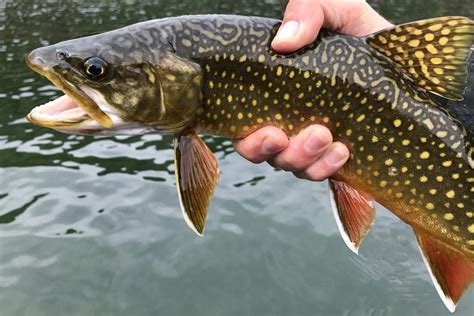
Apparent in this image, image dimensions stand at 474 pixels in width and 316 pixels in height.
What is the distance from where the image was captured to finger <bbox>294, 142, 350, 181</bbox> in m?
3.60

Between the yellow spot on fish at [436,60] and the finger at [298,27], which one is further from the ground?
the finger at [298,27]

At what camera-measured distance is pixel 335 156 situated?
363 cm

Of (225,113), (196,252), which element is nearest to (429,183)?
→ (225,113)

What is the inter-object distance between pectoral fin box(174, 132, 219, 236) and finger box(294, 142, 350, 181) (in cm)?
78

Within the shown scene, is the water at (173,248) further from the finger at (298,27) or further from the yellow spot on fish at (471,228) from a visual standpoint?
the finger at (298,27)

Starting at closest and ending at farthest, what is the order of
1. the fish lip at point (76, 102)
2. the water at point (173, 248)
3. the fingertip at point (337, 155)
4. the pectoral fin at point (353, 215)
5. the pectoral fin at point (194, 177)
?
the fish lip at point (76, 102), the pectoral fin at point (194, 177), the fingertip at point (337, 155), the pectoral fin at point (353, 215), the water at point (173, 248)

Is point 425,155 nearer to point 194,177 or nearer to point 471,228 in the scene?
point 471,228

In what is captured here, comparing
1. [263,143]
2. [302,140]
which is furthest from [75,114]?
[302,140]

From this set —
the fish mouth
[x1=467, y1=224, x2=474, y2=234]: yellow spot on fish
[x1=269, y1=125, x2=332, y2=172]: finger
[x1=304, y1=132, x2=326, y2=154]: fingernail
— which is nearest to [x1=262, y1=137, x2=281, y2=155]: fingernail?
[x1=269, y1=125, x2=332, y2=172]: finger

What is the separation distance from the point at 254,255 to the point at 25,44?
63.7 ft

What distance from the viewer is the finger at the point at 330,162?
360cm

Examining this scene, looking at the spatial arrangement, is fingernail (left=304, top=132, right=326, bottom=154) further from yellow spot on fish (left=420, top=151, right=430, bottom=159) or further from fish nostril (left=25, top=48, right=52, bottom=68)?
fish nostril (left=25, top=48, right=52, bottom=68)

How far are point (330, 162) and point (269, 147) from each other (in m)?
0.44

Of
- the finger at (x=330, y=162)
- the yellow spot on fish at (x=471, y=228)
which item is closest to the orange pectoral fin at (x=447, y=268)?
the yellow spot on fish at (x=471, y=228)
